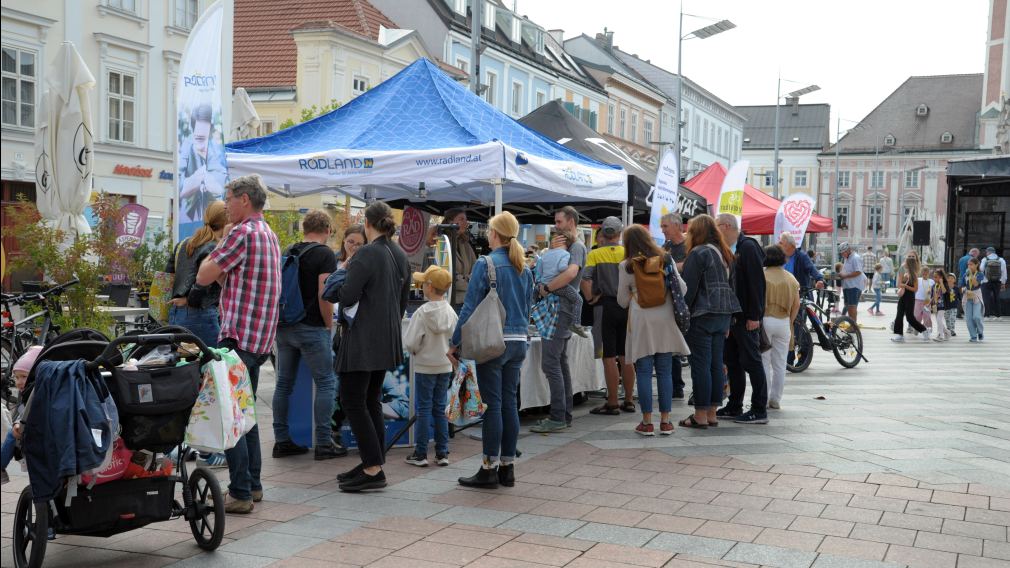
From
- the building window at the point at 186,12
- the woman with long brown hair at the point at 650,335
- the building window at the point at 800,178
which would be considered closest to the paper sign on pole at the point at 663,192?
the woman with long brown hair at the point at 650,335

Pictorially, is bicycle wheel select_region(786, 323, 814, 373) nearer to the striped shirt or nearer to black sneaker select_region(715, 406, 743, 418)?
black sneaker select_region(715, 406, 743, 418)

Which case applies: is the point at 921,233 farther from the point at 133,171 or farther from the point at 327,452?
the point at 327,452

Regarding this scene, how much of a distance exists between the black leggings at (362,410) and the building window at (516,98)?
39687 millimetres

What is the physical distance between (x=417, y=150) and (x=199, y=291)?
327 cm

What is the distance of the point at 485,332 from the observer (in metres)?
6.31

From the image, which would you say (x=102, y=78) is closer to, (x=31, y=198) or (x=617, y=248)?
(x=31, y=198)

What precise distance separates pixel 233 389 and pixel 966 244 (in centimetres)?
2765

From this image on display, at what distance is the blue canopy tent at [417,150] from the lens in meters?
9.23

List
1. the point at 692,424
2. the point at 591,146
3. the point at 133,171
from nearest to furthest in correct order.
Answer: the point at 692,424 → the point at 591,146 → the point at 133,171

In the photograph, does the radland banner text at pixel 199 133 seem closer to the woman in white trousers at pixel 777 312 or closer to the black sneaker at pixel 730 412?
the black sneaker at pixel 730 412

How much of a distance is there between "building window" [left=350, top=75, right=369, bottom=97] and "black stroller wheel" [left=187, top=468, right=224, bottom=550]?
103 feet

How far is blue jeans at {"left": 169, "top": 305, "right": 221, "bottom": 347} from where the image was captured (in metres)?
6.68

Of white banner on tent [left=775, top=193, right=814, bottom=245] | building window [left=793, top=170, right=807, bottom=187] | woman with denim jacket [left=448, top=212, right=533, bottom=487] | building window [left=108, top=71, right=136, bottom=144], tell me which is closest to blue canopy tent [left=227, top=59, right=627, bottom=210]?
woman with denim jacket [left=448, top=212, right=533, bottom=487]

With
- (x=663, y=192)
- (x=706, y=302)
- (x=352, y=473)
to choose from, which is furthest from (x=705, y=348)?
(x=663, y=192)
